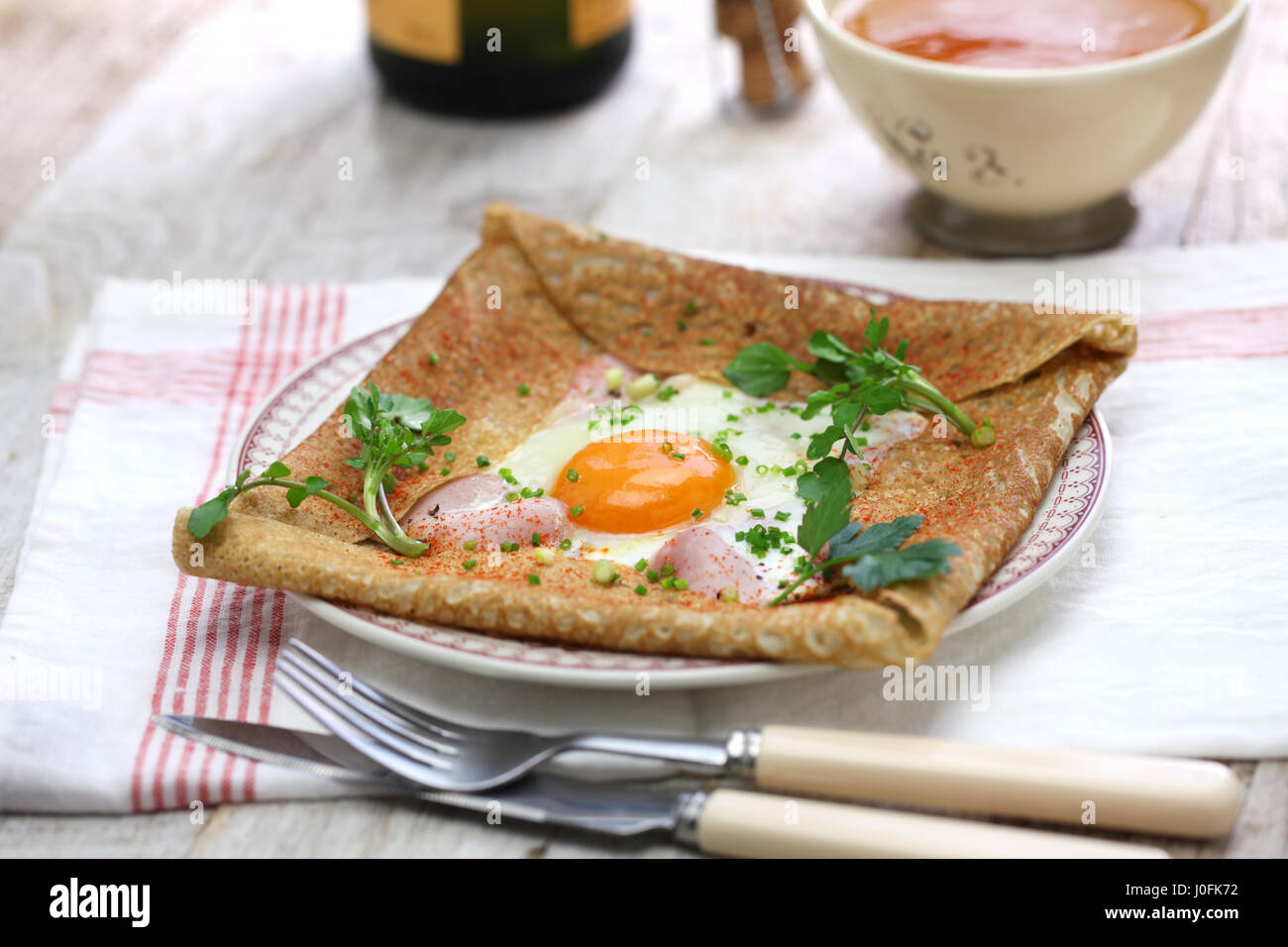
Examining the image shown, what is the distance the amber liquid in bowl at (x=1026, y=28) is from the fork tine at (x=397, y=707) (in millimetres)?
2073

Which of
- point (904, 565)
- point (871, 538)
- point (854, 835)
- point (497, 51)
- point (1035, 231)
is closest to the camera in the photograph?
point (854, 835)

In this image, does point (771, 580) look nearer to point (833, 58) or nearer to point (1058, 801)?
point (1058, 801)

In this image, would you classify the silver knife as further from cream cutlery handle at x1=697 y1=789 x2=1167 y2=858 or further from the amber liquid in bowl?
the amber liquid in bowl

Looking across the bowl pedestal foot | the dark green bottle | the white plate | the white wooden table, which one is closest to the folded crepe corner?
the white plate

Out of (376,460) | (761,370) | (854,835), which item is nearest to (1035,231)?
(761,370)

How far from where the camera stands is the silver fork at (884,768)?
1830 millimetres

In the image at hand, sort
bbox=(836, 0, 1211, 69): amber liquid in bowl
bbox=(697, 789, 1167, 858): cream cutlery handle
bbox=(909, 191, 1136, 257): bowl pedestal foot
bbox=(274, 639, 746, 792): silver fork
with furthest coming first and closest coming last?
1. bbox=(909, 191, 1136, 257): bowl pedestal foot
2. bbox=(836, 0, 1211, 69): amber liquid in bowl
3. bbox=(274, 639, 746, 792): silver fork
4. bbox=(697, 789, 1167, 858): cream cutlery handle

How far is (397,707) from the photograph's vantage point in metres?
2.09

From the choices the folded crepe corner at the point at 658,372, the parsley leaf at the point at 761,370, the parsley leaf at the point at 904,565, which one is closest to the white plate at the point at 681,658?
the folded crepe corner at the point at 658,372

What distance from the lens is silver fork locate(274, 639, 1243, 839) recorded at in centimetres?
183

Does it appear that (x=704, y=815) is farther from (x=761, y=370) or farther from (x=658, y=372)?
(x=658, y=372)

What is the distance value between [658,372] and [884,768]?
47.8 inches

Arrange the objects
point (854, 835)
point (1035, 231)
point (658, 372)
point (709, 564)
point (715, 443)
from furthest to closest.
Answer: point (1035, 231) → point (658, 372) → point (715, 443) → point (709, 564) → point (854, 835)

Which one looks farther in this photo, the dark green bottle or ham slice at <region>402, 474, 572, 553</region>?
the dark green bottle
